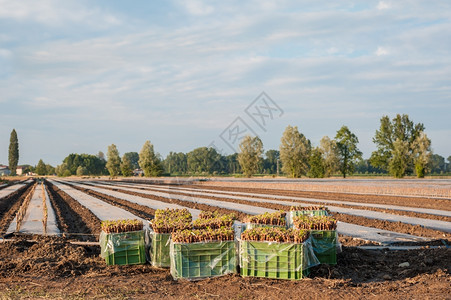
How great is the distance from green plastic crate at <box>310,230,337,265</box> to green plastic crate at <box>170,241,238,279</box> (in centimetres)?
Answer: 183

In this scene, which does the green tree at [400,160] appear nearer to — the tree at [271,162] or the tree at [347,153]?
the tree at [347,153]

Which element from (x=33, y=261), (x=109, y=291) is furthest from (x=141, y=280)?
(x=33, y=261)

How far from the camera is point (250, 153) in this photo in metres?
85.1

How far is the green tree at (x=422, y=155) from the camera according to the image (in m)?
64.6

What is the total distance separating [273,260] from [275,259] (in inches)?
1.7

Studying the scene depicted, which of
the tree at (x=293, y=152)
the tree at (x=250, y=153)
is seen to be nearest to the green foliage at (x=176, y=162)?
the tree at (x=250, y=153)

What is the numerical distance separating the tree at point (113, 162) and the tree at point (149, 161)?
1376 cm

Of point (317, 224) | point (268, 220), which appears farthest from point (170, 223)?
point (317, 224)

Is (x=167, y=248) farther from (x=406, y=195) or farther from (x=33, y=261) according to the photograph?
(x=406, y=195)

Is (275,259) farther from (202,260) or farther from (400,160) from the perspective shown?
(400,160)

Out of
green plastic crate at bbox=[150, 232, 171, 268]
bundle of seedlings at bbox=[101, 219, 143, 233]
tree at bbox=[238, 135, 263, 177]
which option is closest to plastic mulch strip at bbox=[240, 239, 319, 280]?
green plastic crate at bbox=[150, 232, 171, 268]

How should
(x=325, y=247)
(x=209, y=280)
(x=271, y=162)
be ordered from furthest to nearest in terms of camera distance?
1. (x=271, y=162)
2. (x=325, y=247)
3. (x=209, y=280)

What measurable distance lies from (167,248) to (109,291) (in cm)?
182

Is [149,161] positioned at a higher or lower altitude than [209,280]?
higher
